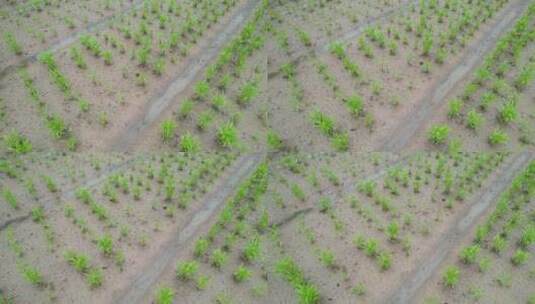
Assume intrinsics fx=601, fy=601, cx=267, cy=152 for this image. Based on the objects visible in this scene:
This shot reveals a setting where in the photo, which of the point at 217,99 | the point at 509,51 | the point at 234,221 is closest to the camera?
the point at 234,221

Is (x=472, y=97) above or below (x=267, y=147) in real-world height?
below

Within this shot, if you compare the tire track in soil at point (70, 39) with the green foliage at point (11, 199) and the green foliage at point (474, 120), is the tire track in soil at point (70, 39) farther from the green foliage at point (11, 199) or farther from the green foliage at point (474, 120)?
the green foliage at point (474, 120)

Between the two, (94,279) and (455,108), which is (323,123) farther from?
(94,279)

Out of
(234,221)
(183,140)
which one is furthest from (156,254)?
(183,140)

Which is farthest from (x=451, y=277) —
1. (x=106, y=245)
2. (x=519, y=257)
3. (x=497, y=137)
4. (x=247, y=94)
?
(x=106, y=245)

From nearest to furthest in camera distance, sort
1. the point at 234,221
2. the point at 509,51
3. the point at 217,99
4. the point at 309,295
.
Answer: the point at 309,295 < the point at 234,221 < the point at 217,99 < the point at 509,51

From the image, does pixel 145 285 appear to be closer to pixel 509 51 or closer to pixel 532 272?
pixel 532 272

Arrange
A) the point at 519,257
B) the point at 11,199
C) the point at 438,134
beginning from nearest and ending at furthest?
the point at 519,257 < the point at 11,199 < the point at 438,134

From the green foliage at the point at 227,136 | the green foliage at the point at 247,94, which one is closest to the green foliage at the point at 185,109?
the green foliage at the point at 227,136
